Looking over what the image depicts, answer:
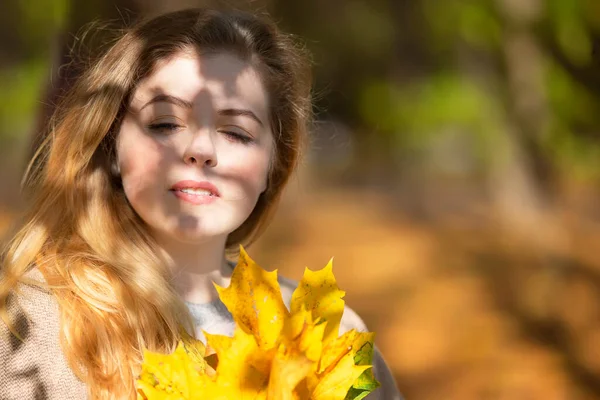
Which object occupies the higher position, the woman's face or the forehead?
the forehead

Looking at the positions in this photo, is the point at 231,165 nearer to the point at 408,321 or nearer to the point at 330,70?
the point at 408,321

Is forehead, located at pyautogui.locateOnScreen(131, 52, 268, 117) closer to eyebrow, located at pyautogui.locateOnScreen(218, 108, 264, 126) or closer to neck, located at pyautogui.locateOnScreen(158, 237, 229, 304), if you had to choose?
eyebrow, located at pyautogui.locateOnScreen(218, 108, 264, 126)

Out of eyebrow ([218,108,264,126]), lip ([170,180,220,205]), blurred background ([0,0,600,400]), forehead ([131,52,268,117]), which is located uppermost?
forehead ([131,52,268,117])

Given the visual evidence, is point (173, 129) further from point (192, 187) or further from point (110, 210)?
point (110, 210)

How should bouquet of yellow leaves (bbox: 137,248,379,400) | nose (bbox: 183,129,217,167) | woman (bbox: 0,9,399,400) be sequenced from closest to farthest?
1. bouquet of yellow leaves (bbox: 137,248,379,400)
2. woman (bbox: 0,9,399,400)
3. nose (bbox: 183,129,217,167)

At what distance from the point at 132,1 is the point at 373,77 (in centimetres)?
1611

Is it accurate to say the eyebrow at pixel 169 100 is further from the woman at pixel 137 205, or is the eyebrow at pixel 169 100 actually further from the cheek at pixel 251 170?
the cheek at pixel 251 170

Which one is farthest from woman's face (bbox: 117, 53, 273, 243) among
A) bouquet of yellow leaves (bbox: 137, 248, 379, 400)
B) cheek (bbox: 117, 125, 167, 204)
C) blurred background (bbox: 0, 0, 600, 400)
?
blurred background (bbox: 0, 0, 600, 400)

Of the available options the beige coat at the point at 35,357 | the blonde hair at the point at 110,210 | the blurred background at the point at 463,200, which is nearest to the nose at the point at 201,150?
the blonde hair at the point at 110,210

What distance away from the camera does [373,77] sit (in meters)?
18.8

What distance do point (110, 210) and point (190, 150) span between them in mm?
296

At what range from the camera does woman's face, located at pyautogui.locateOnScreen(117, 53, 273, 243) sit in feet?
6.48

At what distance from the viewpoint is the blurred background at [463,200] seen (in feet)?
13.8

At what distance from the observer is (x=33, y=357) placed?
1.78 m
